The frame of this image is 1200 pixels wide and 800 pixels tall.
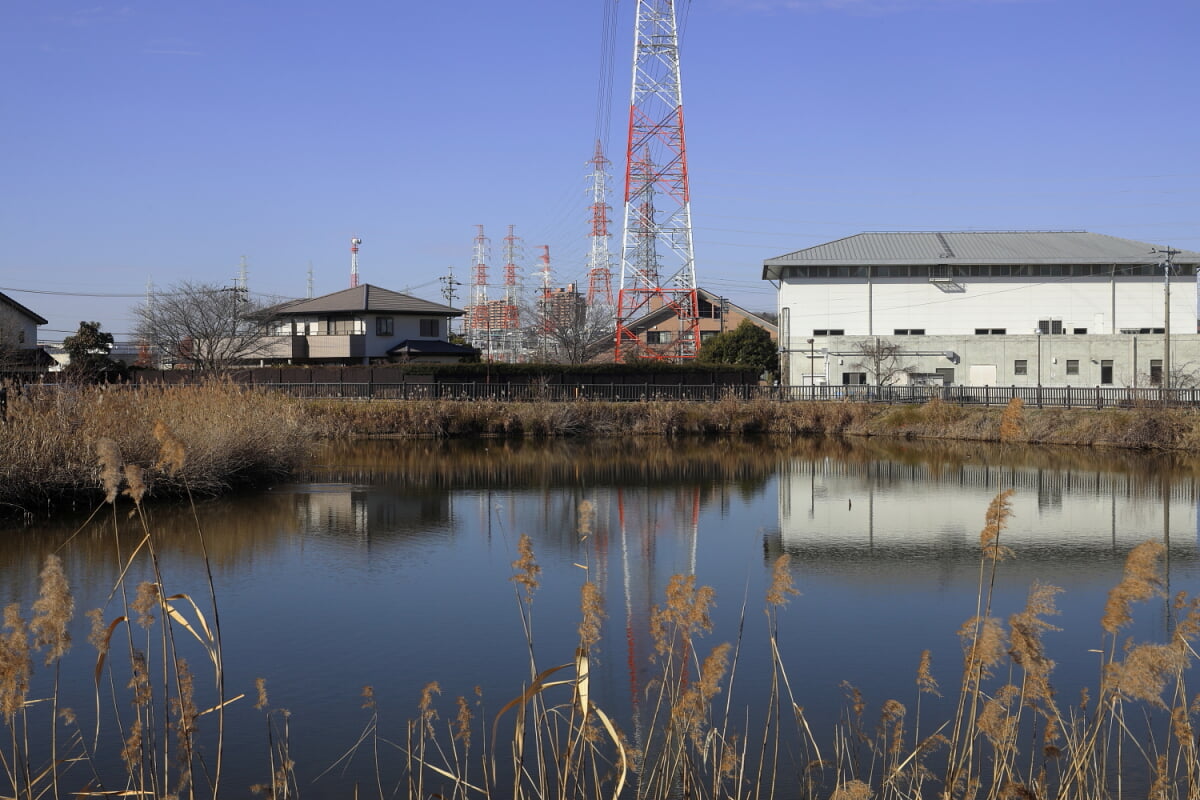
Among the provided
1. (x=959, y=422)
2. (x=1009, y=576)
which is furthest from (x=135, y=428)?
(x=959, y=422)

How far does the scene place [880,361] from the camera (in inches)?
1838

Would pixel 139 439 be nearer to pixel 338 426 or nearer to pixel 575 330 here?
pixel 338 426

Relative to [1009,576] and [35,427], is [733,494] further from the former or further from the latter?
[35,427]

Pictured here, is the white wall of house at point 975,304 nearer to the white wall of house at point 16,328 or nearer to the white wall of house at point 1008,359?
the white wall of house at point 1008,359

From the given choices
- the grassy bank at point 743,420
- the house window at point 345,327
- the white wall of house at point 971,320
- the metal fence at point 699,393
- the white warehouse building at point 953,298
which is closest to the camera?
the grassy bank at point 743,420

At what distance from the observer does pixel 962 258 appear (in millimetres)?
50594

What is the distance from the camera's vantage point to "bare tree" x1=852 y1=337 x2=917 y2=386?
151 ft

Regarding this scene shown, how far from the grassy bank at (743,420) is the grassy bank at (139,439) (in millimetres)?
11536

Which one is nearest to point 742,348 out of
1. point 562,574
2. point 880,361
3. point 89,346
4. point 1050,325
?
point 880,361

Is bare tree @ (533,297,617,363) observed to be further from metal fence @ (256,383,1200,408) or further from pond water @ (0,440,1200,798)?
pond water @ (0,440,1200,798)

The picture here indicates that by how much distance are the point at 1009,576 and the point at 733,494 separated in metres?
8.35

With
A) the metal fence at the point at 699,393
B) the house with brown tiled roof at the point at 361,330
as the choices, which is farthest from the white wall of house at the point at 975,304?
the house with brown tiled roof at the point at 361,330

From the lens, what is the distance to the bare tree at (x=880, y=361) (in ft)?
151

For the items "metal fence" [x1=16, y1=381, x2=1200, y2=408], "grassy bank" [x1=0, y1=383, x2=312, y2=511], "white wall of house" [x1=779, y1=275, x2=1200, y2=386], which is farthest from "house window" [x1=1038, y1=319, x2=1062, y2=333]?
"grassy bank" [x1=0, y1=383, x2=312, y2=511]
